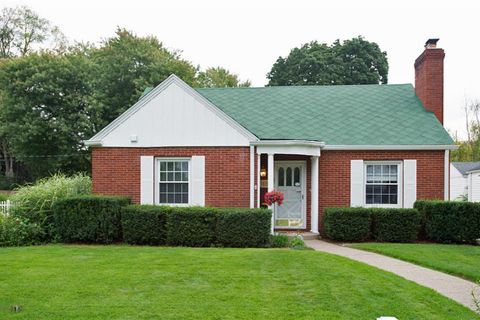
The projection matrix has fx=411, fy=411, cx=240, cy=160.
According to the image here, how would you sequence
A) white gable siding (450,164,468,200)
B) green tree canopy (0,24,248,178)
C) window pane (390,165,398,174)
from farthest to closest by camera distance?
white gable siding (450,164,468,200) < green tree canopy (0,24,248,178) < window pane (390,165,398,174)

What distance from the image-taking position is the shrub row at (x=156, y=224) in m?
11.3

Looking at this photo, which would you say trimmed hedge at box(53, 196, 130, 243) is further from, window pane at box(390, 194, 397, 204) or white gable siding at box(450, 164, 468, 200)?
white gable siding at box(450, 164, 468, 200)

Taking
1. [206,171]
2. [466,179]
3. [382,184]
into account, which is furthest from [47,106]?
[466,179]

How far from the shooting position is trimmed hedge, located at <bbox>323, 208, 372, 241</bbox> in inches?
479

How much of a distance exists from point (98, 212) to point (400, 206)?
374 inches

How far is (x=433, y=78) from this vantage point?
15.0 m

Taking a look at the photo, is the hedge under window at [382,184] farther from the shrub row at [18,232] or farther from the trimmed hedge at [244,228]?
the shrub row at [18,232]

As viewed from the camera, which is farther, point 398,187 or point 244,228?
point 398,187

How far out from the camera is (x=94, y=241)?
11969mm

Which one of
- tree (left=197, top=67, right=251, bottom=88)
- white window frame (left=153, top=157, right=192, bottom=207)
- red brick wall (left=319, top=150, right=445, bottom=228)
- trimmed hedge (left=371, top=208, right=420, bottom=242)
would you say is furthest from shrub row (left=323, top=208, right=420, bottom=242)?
tree (left=197, top=67, right=251, bottom=88)

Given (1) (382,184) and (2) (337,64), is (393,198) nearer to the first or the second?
(1) (382,184)

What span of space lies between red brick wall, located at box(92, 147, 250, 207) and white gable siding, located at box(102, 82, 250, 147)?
0.25 m

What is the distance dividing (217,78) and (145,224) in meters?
31.4

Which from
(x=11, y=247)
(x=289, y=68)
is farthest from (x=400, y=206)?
(x=289, y=68)
